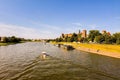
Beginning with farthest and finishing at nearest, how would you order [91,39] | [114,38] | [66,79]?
[91,39] < [114,38] < [66,79]

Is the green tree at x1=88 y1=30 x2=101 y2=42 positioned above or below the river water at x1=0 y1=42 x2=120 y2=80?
above

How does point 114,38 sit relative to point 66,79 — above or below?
above

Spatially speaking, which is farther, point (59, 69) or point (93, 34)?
point (93, 34)

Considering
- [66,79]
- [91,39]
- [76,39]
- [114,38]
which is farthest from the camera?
[76,39]

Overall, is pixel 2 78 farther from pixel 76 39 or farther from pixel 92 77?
pixel 76 39

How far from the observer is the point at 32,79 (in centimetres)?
2328

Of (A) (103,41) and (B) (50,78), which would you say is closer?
(B) (50,78)

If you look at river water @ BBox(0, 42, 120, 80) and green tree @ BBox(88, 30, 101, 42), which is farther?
green tree @ BBox(88, 30, 101, 42)

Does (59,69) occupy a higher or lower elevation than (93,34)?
lower

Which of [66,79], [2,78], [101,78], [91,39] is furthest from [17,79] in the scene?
[91,39]

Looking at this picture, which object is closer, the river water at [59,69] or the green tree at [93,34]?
the river water at [59,69]

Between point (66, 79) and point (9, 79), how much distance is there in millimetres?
11139

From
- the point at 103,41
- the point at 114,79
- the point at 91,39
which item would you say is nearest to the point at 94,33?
the point at 91,39

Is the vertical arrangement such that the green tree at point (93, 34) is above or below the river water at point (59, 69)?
above
